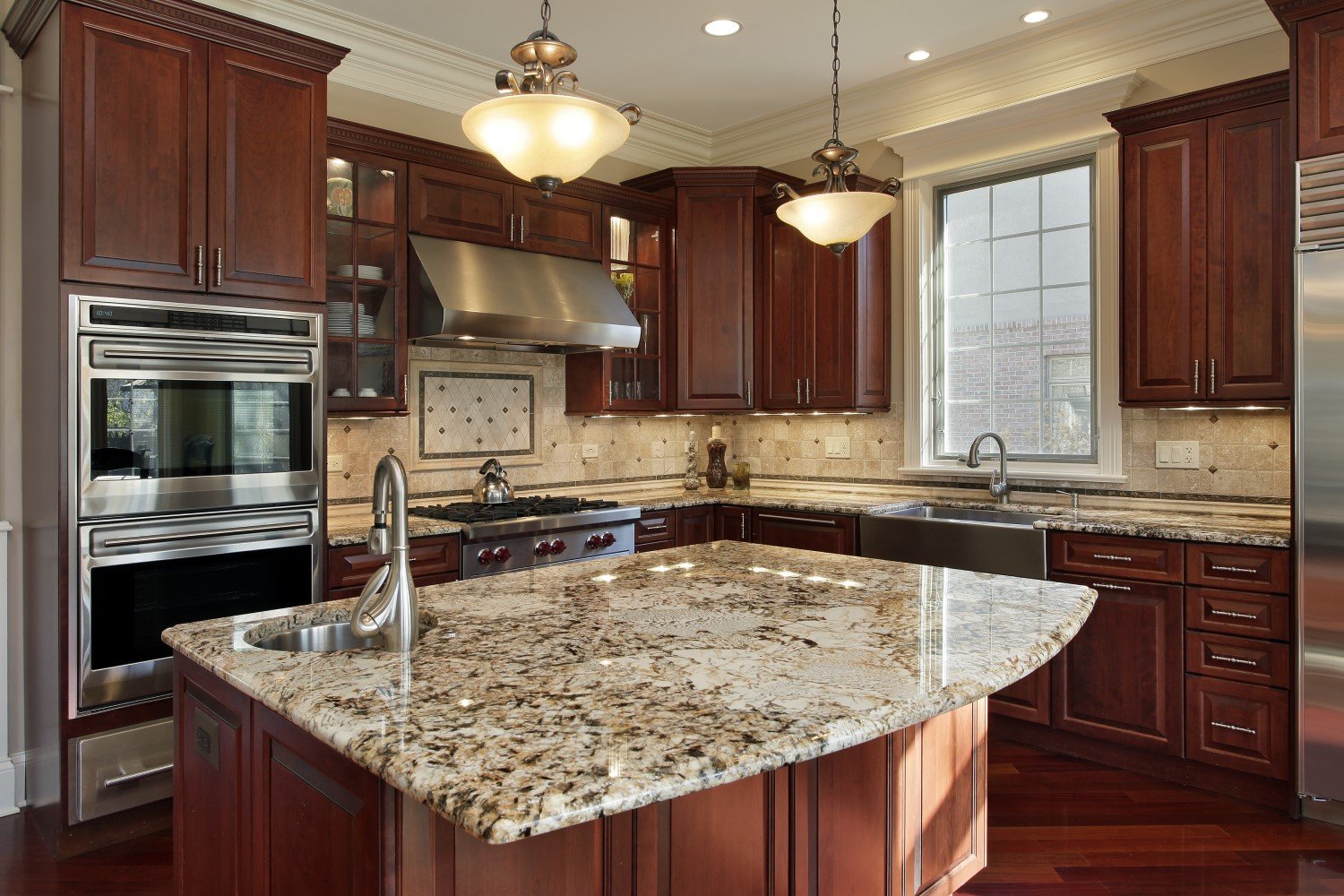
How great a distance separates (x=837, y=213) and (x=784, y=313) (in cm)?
253

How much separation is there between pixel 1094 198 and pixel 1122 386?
38.8 inches

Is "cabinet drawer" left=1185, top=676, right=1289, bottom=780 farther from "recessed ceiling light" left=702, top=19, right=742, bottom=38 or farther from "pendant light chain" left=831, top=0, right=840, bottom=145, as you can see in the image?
"recessed ceiling light" left=702, top=19, right=742, bottom=38

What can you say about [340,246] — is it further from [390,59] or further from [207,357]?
[390,59]

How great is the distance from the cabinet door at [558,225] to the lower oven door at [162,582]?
1839 millimetres

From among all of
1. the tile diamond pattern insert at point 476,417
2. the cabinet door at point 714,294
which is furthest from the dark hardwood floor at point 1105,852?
the cabinet door at point 714,294

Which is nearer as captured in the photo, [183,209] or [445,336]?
[183,209]

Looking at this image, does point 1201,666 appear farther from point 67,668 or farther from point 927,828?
point 67,668

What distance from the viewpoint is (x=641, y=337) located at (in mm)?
4754

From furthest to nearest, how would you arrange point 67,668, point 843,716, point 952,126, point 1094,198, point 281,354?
point 952,126 < point 1094,198 < point 281,354 < point 67,668 < point 843,716

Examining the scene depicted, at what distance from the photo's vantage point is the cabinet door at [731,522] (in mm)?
4602

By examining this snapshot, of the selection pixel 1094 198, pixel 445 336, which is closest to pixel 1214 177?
pixel 1094 198

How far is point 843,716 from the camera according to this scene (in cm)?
122

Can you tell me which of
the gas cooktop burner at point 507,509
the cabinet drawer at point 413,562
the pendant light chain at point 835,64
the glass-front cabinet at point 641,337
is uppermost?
the pendant light chain at point 835,64

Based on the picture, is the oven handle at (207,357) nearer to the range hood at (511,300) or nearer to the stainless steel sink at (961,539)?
the range hood at (511,300)
